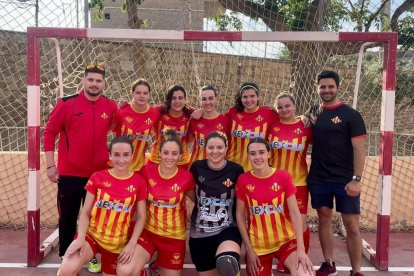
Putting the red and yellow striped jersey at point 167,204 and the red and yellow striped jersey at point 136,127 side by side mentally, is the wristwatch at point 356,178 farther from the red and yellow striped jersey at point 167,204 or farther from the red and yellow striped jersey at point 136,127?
the red and yellow striped jersey at point 136,127

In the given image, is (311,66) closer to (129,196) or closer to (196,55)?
(196,55)

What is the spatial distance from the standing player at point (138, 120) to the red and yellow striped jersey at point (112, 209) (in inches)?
24.6

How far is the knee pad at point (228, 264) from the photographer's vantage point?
2988 mm

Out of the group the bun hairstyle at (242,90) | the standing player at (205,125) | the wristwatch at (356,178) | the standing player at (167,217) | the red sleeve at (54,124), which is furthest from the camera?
the standing player at (205,125)

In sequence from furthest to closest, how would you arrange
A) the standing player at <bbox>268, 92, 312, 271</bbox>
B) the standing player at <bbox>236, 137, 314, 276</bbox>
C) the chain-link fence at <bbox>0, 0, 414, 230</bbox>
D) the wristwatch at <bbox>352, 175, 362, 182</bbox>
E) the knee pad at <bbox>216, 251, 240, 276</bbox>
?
the chain-link fence at <bbox>0, 0, 414, 230</bbox> < the standing player at <bbox>268, 92, 312, 271</bbox> < the wristwatch at <bbox>352, 175, 362, 182</bbox> < the standing player at <bbox>236, 137, 314, 276</bbox> < the knee pad at <bbox>216, 251, 240, 276</bbox>

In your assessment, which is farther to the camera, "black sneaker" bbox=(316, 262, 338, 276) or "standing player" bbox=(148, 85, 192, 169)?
"standing player" bbox=(148, 85, 192, 169)

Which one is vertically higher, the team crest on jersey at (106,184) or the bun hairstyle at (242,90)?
the bun hairstyle at (242,90)

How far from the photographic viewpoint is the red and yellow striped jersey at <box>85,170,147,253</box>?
127 inches

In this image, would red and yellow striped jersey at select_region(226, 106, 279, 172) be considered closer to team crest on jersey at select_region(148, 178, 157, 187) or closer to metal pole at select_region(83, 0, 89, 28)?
team crest on jersey at select_region(148, 178, 157, 187)

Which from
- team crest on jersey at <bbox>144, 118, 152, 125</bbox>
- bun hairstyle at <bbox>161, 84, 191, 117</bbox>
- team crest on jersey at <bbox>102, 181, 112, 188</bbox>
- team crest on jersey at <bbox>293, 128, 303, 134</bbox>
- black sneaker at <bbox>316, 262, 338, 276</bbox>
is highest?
bun hairstyle at <bbox>161, 84, 191, 117</bbox>

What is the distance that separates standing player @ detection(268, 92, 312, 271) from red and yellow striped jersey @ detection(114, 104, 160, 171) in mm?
A: 1116

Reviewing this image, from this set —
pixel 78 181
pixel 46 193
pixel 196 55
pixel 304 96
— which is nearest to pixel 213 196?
pixel 78 181

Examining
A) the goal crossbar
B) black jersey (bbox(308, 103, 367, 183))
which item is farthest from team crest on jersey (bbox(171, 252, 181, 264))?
the goal crossbar

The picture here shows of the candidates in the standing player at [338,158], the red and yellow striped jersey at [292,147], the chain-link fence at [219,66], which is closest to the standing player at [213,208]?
the red and yellow striped jersey at [292,147]
